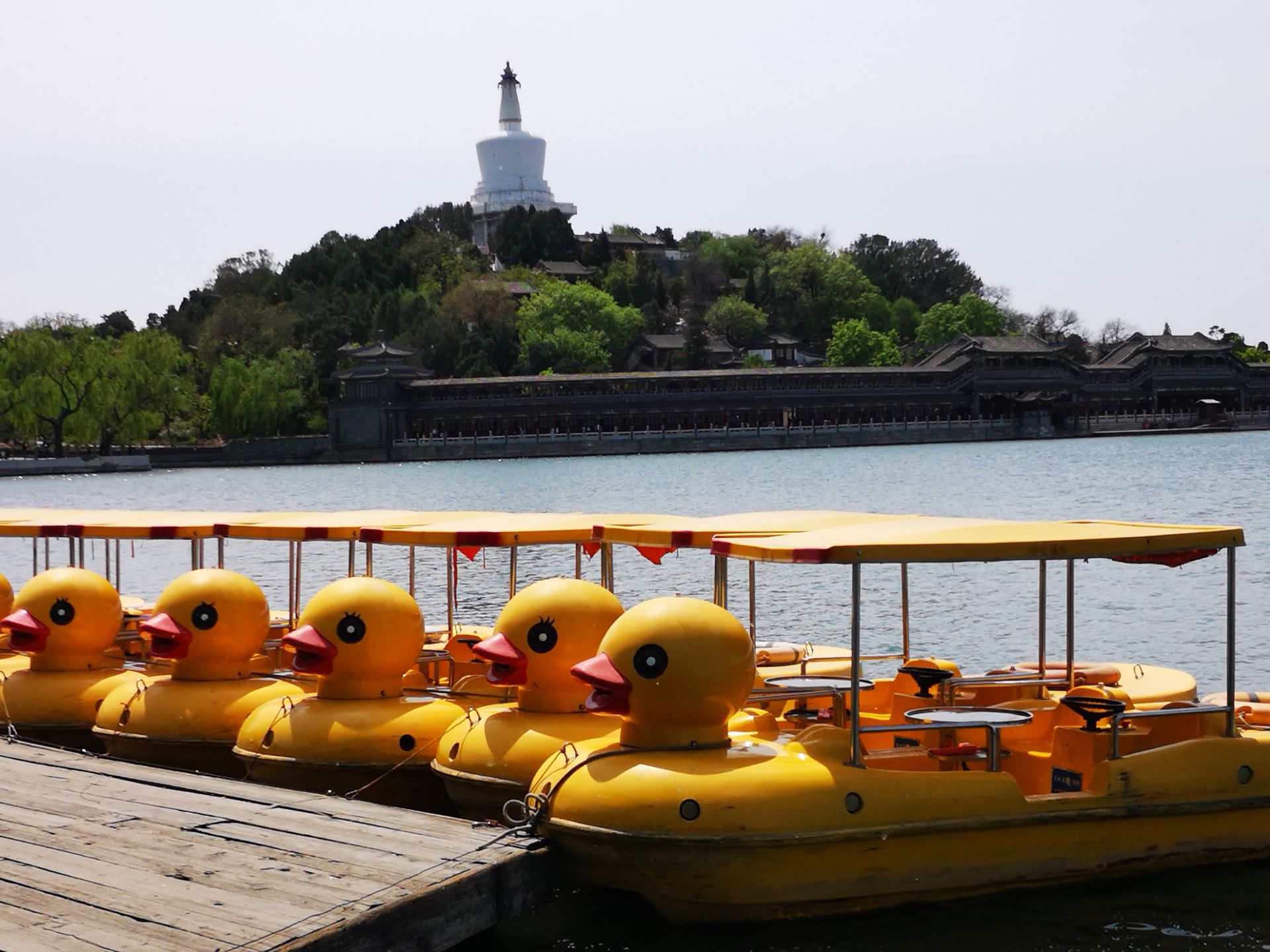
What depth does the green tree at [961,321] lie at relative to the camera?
123375 mm

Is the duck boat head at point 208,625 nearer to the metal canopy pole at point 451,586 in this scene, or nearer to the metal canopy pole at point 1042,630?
the metal canopy pole at point 451,586

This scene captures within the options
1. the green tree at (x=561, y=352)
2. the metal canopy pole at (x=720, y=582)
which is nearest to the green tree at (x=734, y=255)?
the green tree at (x=561, y=352)

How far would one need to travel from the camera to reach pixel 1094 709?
1022cm

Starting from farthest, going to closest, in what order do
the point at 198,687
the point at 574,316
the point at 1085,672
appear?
the point at 574,316, the point at 1085,672, the point at 198,687

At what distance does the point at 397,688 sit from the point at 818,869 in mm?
3979

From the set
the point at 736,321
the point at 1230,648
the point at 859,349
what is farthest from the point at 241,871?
the point at 736,321

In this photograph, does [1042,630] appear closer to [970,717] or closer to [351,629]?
[970,717]

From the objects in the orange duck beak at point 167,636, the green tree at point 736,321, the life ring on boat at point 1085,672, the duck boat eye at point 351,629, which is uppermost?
the green tree at point 736,321

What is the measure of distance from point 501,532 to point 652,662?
3096mm

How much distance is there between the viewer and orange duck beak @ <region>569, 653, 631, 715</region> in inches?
358

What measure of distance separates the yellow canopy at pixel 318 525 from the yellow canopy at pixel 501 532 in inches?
18.0

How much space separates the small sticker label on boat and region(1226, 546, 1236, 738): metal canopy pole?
110 cm

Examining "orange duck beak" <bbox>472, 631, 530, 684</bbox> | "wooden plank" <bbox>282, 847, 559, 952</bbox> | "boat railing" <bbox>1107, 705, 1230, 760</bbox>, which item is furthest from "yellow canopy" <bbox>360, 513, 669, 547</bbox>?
"boat railing" <bbox>1107, 705, 1230, 760</bbox>

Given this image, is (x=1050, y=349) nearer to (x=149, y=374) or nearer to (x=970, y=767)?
(x=149, y=374)
